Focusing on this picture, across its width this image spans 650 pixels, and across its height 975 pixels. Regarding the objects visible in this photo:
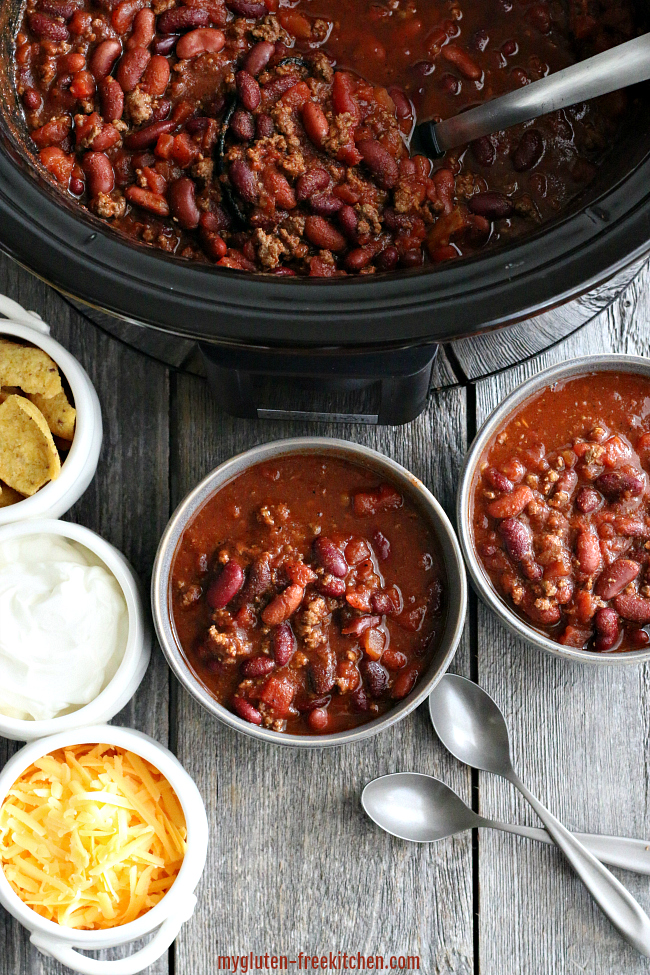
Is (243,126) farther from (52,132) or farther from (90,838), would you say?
(90,838)

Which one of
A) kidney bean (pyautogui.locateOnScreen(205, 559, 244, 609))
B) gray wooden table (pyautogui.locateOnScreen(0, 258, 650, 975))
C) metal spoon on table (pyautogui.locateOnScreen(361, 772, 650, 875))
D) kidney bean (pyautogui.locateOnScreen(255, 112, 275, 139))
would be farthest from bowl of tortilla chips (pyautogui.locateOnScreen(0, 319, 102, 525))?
metal spoon on table (pyautogui.locateOnScreen(361, 772, 650, 875))

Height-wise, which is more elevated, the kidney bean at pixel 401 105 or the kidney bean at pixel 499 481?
the kidney bean at pixel 401 105

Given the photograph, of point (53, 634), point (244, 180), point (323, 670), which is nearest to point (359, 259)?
point (244, 180)

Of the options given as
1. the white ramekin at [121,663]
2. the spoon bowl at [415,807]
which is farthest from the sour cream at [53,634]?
the spoon bowl at [415,807]

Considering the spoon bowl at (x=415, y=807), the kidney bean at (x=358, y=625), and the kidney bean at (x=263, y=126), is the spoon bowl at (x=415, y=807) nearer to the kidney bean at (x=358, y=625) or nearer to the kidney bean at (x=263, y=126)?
the kidney bean at (x=358, y=625)

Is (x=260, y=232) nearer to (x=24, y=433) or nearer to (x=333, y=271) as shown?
(x=333, y=271)

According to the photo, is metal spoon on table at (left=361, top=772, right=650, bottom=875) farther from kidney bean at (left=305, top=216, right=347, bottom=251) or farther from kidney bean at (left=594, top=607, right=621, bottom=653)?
kidney bean at (left=305, top=216, right=347, bottom=251)

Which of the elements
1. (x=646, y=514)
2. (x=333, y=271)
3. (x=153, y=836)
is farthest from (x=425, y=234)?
(x=153, y=836)
